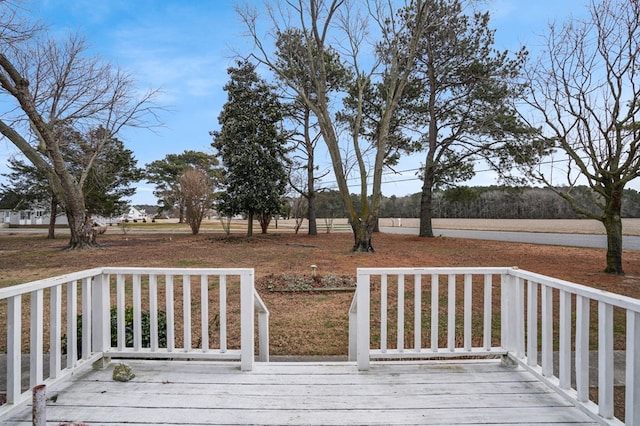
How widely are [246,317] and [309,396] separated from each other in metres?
0.62

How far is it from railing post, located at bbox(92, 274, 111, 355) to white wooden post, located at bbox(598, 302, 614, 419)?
288cm

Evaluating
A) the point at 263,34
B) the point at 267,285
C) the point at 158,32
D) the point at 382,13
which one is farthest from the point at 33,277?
the point at 382,13

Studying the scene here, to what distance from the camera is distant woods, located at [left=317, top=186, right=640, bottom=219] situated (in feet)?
82.7

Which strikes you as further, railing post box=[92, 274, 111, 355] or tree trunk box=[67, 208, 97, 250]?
tree trunk box=[67, 208, 97, 250]

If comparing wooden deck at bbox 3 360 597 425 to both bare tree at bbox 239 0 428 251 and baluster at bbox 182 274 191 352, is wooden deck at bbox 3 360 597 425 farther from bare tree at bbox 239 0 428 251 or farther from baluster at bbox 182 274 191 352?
bare tree at bbox 239 0 428 251

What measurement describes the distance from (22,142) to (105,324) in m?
10.9

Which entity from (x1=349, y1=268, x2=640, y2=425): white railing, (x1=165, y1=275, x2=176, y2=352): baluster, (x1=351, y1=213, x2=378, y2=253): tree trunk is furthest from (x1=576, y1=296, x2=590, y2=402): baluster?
(x1=351, y1=213, x2=378, y2=253): tree trunk

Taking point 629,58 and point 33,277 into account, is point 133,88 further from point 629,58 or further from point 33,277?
point 629,58

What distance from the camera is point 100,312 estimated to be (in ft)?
7.79

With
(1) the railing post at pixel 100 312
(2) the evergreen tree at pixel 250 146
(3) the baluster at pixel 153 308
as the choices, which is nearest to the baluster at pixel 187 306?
(3) the baluster at pixel 153 308

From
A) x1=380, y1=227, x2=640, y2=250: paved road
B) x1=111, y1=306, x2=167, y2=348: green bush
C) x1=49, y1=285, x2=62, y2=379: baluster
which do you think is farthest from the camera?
x1=380, y1=227, x2=640, y2=250: paved road

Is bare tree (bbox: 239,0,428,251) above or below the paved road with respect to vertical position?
above

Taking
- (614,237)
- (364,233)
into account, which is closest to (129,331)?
(364,233)

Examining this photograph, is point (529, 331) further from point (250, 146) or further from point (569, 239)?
point (569, 239)
